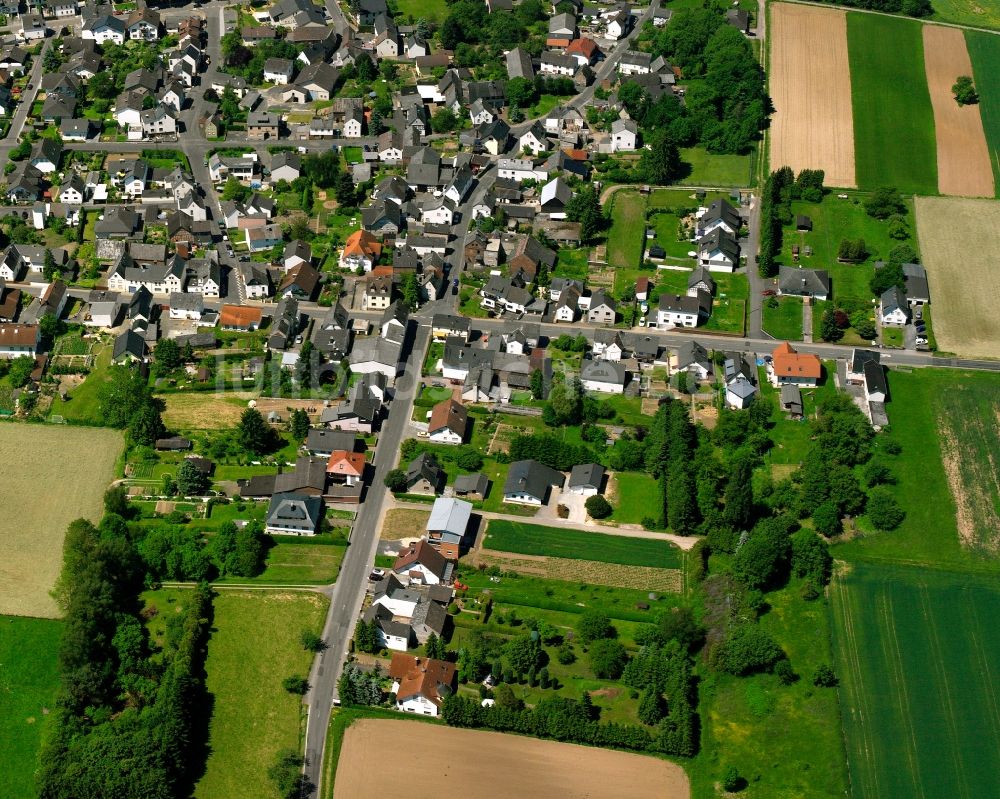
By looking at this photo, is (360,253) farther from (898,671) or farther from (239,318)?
(898,671)

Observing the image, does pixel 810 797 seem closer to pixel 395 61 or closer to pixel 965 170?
pixel 965 170

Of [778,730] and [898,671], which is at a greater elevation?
[898,671]

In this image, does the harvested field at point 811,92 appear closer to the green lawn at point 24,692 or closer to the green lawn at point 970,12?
the green lawn at point 970,12

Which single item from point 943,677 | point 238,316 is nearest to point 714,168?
point 238,316

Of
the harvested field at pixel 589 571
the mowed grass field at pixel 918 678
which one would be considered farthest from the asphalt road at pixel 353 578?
the mowed grass field at pixel 918 678

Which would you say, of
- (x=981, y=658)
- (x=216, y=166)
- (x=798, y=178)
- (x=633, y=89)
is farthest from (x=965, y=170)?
(x=216, y=166)

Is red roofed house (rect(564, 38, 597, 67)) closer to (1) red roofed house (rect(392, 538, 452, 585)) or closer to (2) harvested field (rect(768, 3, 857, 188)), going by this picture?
(2) harvested field (rect(768, 3, 857, 188))
